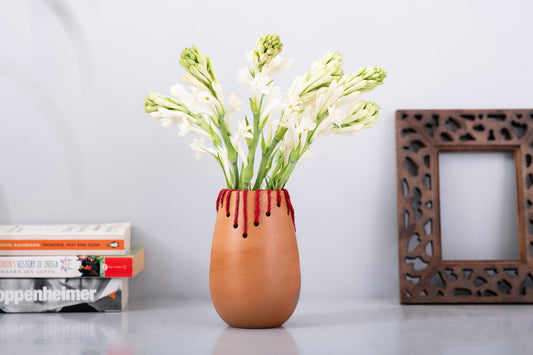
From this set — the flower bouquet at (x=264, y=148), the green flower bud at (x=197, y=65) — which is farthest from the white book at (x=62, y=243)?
the green flower bud at (x=197, y=65)

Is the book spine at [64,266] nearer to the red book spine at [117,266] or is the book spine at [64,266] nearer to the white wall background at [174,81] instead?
the red book spine at [117,266]

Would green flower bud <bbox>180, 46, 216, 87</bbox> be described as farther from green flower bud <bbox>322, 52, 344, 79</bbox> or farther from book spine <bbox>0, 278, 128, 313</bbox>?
book spine <bbox>0, 278, 128, 313</bbox>

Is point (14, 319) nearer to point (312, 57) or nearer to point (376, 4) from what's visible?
point (312, 57)

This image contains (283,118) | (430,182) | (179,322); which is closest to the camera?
(283,118)

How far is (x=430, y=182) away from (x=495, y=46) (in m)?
0.35

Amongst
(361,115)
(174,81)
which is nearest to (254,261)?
(361,115)

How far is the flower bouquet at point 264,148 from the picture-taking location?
88 centimetres

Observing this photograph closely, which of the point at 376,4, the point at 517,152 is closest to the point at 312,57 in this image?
the point at 376,4

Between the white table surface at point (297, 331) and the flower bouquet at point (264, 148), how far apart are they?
0.23ft

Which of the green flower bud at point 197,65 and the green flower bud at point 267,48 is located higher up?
the green flower bud at point 267,48

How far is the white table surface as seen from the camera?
0.81 m

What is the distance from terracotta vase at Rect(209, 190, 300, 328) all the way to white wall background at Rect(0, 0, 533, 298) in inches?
12.3

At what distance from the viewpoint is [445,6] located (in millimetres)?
1241

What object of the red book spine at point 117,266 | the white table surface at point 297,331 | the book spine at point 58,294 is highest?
the red book spine at point 117,266
